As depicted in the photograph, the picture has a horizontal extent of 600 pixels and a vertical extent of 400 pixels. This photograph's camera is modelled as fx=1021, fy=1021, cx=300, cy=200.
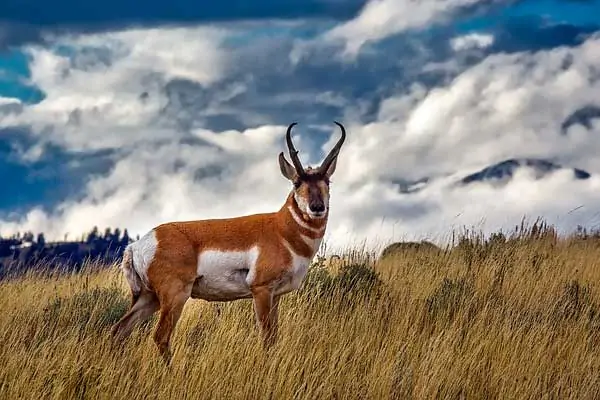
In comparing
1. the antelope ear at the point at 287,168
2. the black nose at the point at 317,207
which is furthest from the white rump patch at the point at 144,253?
the black nose at the point at 317,207

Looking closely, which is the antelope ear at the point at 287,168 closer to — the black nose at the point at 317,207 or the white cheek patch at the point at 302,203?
the white cheek patch at the point at 302,203

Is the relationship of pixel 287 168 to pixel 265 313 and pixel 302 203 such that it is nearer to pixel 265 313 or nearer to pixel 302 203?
pixel 302 203

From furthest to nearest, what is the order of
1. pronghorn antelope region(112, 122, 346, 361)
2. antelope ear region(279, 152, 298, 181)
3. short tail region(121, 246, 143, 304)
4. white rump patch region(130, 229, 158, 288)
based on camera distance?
1. short tail region(121, 246, 143, 304)
2. antelope ear region(279, 152, 298, 181)
3. white rump patch region(130, 229, 158, 288)
4. pronghorn antelope region(112, 122, 346, 361)

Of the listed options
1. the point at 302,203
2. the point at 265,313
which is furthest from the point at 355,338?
the point at 302,203

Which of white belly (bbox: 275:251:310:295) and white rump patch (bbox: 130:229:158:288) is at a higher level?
white rump patch (bbox: 130:229:158:288)

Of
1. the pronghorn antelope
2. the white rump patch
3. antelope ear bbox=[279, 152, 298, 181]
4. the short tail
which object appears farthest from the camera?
the short tail

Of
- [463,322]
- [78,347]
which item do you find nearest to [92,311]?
[78,347]

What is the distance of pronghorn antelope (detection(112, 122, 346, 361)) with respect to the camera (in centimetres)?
933

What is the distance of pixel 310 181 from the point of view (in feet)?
31.0

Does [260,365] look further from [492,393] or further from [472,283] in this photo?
[472,283]

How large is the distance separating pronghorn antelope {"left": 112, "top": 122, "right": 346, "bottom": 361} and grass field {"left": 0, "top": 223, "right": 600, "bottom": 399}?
14.0 inches

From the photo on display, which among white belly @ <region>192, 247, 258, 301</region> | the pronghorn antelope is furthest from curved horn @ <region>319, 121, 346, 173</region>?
white belly @ <region>192, 247, 258, 301</region>

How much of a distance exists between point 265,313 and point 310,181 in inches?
50.5

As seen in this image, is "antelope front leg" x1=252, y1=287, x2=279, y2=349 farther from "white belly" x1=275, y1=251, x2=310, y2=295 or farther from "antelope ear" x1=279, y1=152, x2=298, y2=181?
"antelope ear" x1=279, y1=152, x2=298, y2=181
